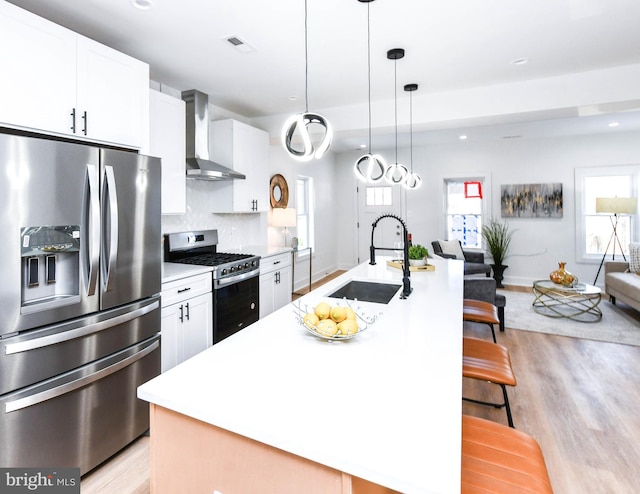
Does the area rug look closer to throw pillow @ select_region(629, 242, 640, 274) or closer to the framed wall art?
throw pillow @ select_region(629, 242, 640, 274)

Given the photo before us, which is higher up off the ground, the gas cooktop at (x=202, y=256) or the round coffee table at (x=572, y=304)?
the gas cooktop at (x=202, y=256)

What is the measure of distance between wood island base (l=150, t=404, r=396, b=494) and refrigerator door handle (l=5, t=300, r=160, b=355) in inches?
36.4

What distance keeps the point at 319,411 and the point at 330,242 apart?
668cm

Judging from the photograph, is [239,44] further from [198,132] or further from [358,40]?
[198,132]

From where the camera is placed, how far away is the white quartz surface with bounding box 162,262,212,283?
8.45 feet

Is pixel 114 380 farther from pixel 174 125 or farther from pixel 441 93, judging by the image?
pixel 441 93

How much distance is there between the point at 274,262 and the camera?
403 cm

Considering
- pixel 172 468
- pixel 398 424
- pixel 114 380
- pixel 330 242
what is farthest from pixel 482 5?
pixel 330 242

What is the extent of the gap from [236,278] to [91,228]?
160cm

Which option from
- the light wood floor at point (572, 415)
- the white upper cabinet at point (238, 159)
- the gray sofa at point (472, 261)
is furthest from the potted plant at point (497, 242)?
the white upper cabinet at point (238, 159)

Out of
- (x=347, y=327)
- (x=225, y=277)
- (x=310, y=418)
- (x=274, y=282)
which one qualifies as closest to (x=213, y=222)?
(x=274, y=282)

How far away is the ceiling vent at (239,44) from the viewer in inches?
99.7

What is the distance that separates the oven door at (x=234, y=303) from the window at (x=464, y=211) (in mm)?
4704

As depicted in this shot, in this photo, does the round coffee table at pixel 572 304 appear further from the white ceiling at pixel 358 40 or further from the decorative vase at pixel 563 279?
the white ceiling at pixel 358 40
